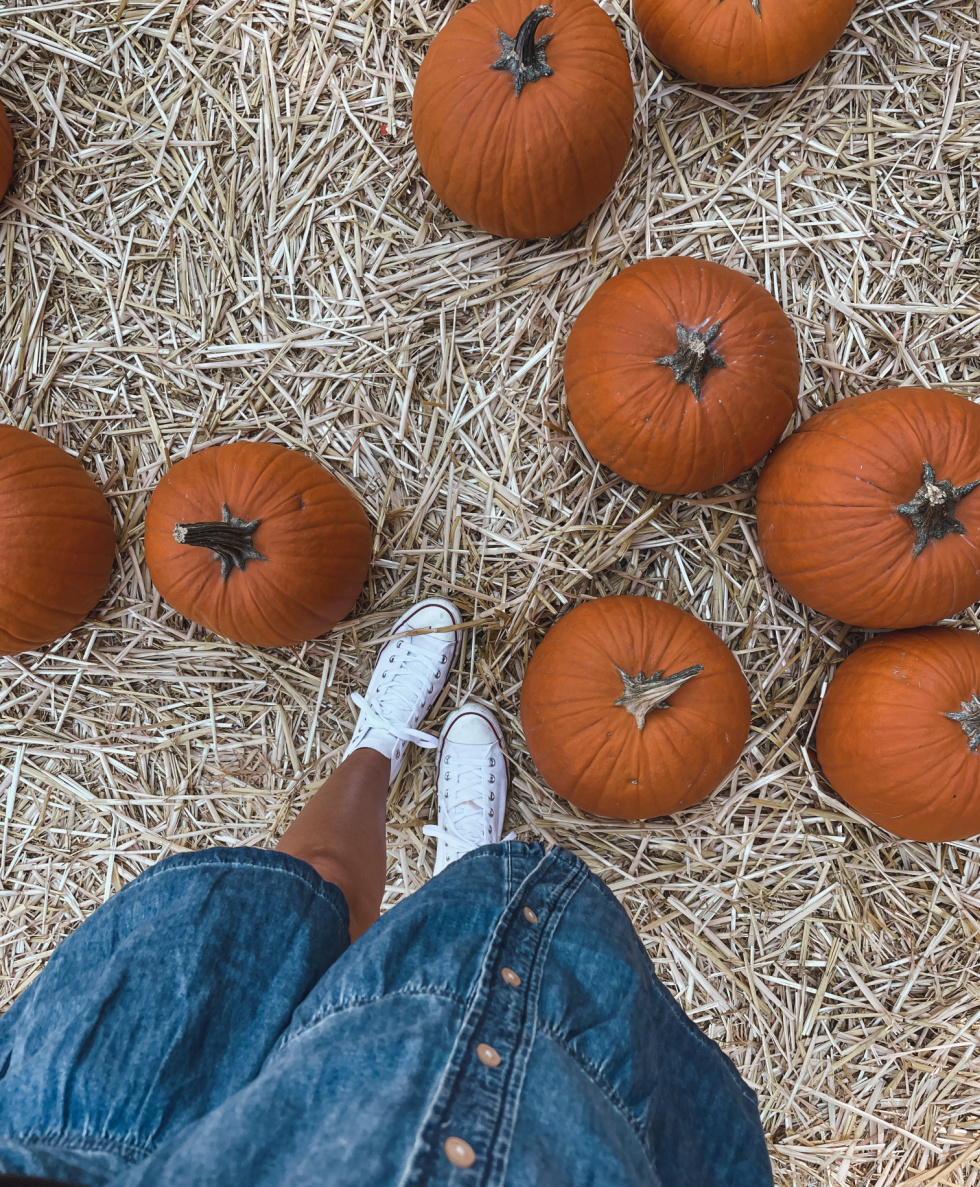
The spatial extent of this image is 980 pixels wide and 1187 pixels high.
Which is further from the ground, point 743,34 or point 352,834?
point 743,34

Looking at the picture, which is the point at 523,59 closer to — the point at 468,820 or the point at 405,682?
the point at 405,682

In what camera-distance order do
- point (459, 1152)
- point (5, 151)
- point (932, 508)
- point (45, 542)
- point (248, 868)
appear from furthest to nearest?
point (5, 151) → point (45, 542) → point (932, 508) → point (248, 868) → point (459, 1152)

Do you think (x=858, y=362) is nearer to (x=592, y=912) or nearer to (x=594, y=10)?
(x=594, y=10)

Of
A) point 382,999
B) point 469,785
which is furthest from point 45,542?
point 382,999

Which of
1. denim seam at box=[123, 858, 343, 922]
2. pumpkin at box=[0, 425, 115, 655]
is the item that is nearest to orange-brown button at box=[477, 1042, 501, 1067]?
denim seam at box=[123, 858, 343, 922]

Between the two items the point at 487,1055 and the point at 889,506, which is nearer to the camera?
the point at 487,1055

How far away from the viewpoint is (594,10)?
62.6 inches

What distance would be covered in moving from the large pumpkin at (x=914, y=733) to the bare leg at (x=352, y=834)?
3.52ft

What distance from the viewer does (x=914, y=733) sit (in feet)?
5.21

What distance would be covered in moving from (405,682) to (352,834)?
1.28 feet

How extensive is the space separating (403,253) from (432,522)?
2.19ft

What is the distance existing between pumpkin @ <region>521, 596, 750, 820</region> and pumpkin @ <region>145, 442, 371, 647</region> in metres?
0.54

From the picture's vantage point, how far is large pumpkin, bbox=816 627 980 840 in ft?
5.17

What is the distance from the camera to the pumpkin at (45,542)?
5.41 feet
